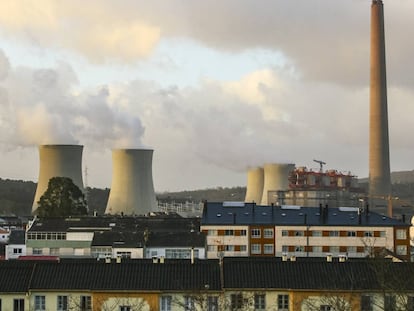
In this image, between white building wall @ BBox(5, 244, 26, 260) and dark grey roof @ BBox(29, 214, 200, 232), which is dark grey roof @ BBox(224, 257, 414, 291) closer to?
dark grey roof @ BBox(29, 214, 200, 232)

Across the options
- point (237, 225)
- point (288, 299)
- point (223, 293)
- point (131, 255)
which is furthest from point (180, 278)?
point (237, 225)

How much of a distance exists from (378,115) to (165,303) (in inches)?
2200

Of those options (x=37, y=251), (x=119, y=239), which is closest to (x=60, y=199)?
(x=37, y=251)

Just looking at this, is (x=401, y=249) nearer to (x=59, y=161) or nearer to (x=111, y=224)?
(x=111, y=224)

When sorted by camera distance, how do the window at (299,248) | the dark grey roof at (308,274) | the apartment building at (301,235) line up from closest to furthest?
the dark grey roof at (308,274)
the apartment building at (301,235)
the window at (299,248)

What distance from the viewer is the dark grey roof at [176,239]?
106 ft

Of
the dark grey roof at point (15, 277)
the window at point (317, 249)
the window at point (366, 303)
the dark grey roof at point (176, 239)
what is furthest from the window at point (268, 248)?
the dark grey roof at point (15, 277)

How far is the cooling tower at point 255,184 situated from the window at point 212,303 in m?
49.8

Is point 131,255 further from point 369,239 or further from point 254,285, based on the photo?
point 254,285

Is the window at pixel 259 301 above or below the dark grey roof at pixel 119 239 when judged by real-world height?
below

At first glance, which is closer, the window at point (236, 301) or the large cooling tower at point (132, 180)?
the window at point (236, 301)

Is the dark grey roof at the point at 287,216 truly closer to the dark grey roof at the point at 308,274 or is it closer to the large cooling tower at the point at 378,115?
the dark grey roof at the point at 308,274

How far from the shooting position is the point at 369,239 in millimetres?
36844

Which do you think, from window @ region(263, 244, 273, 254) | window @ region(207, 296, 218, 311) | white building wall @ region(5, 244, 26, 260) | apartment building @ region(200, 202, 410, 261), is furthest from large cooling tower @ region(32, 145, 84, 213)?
window @ region(207, 296, 218, 311)
